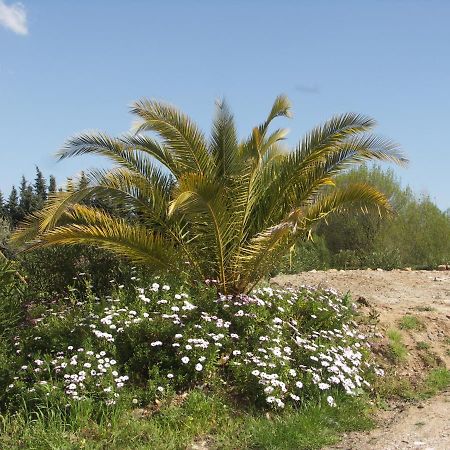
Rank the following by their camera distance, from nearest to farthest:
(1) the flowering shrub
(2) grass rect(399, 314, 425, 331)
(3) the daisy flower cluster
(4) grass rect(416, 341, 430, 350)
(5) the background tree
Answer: (3) the daisy flower cluster
(1) the flowering shrub
(4) grass rect(416, 341, 430, 350)
(2) grass rect(399, 314, 425, 331)
(5) the background tree

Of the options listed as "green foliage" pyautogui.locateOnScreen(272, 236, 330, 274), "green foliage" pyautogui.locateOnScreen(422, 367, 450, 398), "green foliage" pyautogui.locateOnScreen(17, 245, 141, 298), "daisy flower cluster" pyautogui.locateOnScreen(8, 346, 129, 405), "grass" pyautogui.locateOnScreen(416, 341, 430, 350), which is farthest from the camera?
"green foliage" pyautogui.locateOnScreen(272, 236, 330, 274)

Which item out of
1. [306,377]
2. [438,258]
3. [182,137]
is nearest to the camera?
[306,377]

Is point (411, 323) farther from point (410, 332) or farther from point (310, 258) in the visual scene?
point (310, 258)

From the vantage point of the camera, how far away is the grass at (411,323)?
29.8 ft

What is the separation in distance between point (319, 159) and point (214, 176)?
55.0 inches

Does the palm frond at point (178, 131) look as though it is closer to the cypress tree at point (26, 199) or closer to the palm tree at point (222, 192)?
the palm tree at point (222, 192)

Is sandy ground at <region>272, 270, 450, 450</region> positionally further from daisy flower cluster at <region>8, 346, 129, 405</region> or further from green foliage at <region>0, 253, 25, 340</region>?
green foliage at <region>0, 253, 25, 340</region>

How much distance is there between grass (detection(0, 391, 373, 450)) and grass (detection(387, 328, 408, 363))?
7.32ft

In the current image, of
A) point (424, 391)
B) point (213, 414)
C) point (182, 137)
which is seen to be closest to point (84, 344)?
point (213, 414)

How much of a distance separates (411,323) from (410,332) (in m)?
0.30

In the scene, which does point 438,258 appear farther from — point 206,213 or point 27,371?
point 27,371

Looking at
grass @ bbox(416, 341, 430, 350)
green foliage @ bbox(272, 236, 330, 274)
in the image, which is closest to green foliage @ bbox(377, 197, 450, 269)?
green foliage @ bbox(272, 236, 330, 274)

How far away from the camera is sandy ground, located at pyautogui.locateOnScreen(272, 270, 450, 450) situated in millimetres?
5543

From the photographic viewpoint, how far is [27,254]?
8242 mm
